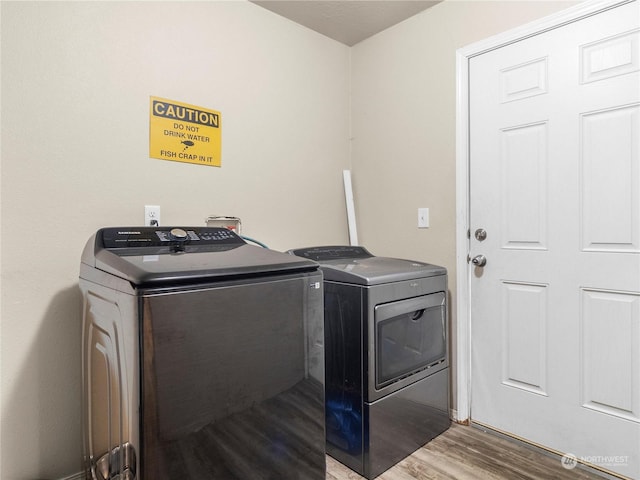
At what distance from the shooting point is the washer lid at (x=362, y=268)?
1740mm

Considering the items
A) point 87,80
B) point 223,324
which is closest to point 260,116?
point 87,80

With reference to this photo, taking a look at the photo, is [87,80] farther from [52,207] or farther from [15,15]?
[52,207]

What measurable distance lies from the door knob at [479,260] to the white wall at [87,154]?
3.59 feet

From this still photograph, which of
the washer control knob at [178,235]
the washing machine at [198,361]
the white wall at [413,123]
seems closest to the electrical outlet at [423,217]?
the white wall at [413,123]

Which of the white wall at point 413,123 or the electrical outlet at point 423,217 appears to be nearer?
the white wall at point 413,123

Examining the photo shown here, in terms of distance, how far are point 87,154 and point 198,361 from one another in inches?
43.8

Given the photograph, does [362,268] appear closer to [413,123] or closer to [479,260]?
[479,260]

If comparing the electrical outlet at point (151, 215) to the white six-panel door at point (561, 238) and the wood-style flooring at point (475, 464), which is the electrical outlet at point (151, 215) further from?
→ the white six-panel door at point (561, 238)

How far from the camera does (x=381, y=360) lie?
174cm

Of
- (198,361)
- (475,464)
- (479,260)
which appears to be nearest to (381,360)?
(475,464)

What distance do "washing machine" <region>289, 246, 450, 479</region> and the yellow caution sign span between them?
86 cm

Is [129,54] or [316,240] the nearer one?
[129,54]

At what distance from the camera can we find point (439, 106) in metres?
2.23

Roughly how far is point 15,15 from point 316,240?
178 centimetres
